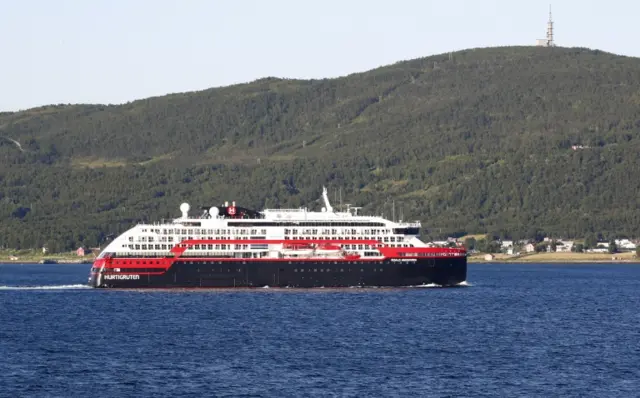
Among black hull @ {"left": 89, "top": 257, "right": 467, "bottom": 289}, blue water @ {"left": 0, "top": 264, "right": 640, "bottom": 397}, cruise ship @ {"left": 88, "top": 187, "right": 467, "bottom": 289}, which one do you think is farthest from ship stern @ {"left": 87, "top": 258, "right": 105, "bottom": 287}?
blue water @ {"left": 0, "top": 264, "right": 640, "bottom": 397}

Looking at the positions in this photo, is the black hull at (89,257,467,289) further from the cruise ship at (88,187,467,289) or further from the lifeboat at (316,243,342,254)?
the lifeboat at (316,243,342,254)

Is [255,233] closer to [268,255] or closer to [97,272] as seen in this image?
[268,255]

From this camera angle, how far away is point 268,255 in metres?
131

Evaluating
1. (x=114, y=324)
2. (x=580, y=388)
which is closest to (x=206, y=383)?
(x=580, y=388)

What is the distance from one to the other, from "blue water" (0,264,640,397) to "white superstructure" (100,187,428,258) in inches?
200

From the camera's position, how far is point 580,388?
223ft

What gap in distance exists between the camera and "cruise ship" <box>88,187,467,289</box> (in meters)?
130

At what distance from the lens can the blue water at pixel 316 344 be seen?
225 feet

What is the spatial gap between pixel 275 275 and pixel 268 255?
2.19 metres

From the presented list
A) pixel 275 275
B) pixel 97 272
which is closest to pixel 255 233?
pixel 275 275

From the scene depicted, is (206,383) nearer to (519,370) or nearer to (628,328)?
(519,370)

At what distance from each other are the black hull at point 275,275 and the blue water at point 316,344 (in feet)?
7.91

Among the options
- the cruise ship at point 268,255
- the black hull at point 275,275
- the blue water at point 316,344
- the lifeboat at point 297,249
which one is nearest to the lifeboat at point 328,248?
the cruise ship at point 268,255

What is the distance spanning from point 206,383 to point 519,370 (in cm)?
1845
